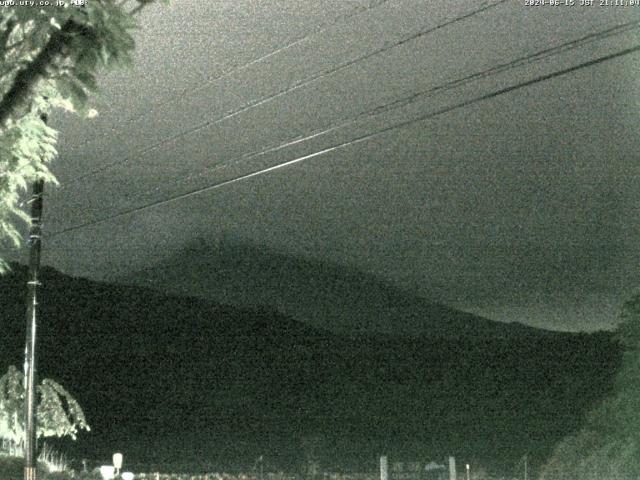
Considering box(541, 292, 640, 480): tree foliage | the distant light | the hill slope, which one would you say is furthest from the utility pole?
the hill slope

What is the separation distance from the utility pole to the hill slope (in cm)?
2863

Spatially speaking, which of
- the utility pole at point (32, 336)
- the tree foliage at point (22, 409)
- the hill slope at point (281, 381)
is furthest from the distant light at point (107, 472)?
the hill slope at point (281, 381)

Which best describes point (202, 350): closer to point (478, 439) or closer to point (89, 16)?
point (478, 439)

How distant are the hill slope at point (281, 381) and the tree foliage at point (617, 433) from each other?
2372 cm

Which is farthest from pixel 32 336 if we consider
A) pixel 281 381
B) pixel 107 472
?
pixel 281 381

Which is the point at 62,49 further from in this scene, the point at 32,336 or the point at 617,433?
the point at 617,433

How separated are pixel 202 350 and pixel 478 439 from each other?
43.5 metres

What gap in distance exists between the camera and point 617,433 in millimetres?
23016

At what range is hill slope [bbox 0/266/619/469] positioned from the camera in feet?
207

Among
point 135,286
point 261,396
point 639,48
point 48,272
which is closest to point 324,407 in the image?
point 261,396

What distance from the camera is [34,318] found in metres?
21.0

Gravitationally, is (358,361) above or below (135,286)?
below

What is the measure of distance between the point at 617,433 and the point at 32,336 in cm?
1191

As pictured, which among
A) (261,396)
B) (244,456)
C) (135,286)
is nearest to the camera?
(244,456)
